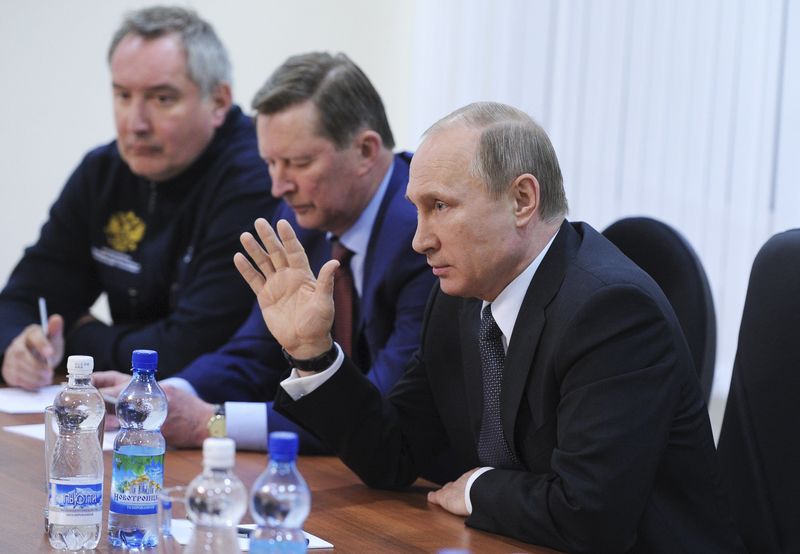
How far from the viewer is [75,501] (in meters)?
1.54

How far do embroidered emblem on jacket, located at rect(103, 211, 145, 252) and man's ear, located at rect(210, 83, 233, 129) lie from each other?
39 centimetres

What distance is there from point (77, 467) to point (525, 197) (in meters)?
0.86

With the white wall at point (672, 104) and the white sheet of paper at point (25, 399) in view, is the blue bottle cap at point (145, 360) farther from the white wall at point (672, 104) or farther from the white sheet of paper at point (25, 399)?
the white wall at point (672, 104)

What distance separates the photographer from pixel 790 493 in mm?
1841

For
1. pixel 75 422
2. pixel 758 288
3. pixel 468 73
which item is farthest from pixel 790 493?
pixel 468 73

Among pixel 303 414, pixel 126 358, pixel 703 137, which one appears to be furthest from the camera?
pixel 703 137

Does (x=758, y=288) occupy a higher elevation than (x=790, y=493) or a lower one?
higher

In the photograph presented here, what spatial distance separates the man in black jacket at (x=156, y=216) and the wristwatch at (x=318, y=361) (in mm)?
1142

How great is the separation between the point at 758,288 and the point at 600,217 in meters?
1.97

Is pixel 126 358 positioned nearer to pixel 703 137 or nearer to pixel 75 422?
pixel 75 422

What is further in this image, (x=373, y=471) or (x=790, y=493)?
(x=373, y=471)

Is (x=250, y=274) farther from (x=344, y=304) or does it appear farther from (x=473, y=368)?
(x=344, y=304)

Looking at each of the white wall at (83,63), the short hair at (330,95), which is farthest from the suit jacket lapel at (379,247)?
the white wall at (83,63)

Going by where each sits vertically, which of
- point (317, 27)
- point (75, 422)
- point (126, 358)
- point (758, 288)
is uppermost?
point (317, 27)
